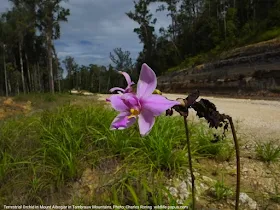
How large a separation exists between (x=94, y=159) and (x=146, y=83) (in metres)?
2.16

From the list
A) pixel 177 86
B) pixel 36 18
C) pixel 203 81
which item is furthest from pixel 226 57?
pixel 36 18

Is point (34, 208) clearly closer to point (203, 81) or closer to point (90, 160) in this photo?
point (90, 160)

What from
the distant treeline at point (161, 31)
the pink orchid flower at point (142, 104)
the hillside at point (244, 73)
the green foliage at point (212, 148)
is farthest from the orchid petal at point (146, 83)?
the distant treeline at point (161, 31)

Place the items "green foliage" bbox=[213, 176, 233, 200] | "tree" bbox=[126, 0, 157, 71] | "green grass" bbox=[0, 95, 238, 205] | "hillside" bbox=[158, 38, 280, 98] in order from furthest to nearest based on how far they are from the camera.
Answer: "tree" bbox=[126, 0, 157, 71]
"hillside" bbox=[158, 38, 280, 98]
"green grass" bbox=[0, 95, 238, 205]
"green foliage" bbox=[213, 176, 233, 200]

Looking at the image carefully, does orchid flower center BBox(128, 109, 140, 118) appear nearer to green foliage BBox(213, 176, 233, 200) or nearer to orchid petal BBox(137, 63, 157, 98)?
orchid petal BBox(137, 63, 157, 98)

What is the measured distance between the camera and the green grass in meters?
2.48

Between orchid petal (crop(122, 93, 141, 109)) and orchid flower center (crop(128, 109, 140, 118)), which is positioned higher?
orchid petal (crop(122, 93, 141, 109))

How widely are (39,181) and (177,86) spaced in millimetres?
20989

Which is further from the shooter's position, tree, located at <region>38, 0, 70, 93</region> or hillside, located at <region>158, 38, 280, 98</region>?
tree, located at <region>38, 0, 70, 93</region>

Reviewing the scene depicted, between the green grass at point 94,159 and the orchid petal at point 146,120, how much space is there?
4.36 ft

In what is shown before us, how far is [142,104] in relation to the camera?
0.95 m

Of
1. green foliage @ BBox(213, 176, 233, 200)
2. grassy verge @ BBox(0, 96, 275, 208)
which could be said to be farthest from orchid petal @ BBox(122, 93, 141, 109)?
green foliage @ BBox(213, 176, 233, 200)

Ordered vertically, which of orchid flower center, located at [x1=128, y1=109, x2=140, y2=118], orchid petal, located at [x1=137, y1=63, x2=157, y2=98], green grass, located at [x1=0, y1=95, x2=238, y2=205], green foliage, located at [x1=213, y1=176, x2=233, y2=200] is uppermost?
orchid petal, located at [x1=137, y1=63, x2=157, y2=98]

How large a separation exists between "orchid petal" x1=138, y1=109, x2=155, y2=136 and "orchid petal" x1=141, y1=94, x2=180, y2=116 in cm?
1
